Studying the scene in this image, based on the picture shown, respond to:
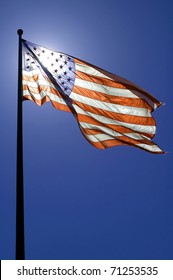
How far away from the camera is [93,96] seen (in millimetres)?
12219

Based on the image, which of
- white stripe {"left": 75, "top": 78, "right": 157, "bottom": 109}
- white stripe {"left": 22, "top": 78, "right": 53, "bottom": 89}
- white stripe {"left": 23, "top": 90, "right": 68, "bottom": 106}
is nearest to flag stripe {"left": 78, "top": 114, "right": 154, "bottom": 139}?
white stripe {"left": 23, "top": 90, "right": 68, "bottom": 106}

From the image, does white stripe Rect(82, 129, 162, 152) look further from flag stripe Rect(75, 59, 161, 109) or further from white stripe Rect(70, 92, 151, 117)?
flag stripe Rect(75, 59, 161, 109)

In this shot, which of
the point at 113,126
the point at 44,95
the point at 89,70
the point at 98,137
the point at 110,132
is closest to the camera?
the point at 98,137

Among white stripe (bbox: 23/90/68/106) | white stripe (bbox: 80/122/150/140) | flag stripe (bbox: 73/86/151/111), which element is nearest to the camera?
white stripe (bbox: 23/90/68/106)

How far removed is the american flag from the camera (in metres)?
11.6

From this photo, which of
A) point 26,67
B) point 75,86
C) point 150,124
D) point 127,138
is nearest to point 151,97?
point 150,124

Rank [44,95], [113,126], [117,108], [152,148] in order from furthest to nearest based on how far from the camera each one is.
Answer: [117,108] < [113,126] < [44,95] < [152,148]

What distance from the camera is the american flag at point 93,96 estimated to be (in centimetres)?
1159

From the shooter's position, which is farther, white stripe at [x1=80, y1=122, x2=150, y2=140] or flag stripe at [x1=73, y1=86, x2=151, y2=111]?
flag stripe at [x1=73, y1=86, x2=151, y2=111]

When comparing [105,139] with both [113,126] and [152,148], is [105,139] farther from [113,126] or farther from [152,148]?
A: [152,148]

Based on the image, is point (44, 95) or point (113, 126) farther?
point (113, 126)

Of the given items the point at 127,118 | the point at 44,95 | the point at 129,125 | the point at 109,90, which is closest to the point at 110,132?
the point at 129,125

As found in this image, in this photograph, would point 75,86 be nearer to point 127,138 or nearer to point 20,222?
point 127,138

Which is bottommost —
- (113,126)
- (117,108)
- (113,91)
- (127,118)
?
(113,126)
